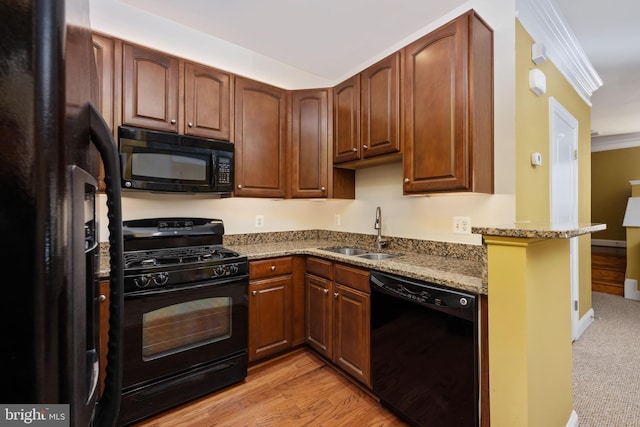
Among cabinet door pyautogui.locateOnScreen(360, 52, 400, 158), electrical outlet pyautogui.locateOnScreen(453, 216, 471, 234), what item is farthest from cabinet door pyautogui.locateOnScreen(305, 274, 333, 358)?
cabinet door pyautogui.locateOnScreen(360, 52, 400, 158)

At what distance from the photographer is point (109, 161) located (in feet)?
1.69

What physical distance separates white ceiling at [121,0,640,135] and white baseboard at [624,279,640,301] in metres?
2.82

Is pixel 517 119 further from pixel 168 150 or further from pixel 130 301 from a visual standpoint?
pixel 130 301

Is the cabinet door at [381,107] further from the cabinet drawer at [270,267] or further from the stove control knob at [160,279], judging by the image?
the stove control knob at [160,279]

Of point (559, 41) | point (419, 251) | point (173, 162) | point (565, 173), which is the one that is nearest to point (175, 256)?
point (173, 162)

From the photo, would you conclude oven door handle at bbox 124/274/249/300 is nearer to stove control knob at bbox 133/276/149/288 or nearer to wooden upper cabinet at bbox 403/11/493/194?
stove control knob at bbox 133/276/149/288

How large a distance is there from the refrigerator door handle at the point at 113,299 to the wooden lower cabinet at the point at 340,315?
59.5 inches

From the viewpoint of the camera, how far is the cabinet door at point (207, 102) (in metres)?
2.17

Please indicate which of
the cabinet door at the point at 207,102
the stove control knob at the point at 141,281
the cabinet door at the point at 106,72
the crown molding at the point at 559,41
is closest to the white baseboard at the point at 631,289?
the crown molding at the point at 559,41

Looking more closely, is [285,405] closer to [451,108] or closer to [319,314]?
[319,314]

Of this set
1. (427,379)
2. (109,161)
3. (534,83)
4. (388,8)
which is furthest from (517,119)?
(109,161)

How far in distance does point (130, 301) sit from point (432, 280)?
1712mm

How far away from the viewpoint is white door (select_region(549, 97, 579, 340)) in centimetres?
236

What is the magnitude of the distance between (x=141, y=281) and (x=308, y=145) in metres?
1.75
